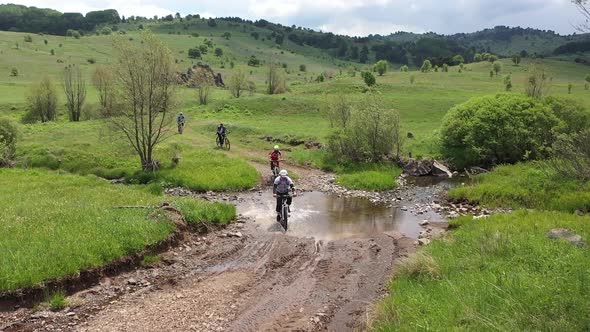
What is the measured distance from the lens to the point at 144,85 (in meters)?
31.6

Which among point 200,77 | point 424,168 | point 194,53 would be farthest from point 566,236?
point 194,53

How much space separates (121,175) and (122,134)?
3041 mm

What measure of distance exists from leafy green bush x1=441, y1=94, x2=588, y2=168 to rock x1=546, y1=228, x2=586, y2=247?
2250 centimetres

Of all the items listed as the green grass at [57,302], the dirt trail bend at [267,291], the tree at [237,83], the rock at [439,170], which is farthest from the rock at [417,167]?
the tree at [237,83]

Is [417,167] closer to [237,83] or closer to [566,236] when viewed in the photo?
[566,236]

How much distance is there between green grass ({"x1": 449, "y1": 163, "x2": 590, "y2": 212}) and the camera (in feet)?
82.2

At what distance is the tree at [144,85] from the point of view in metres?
31.0

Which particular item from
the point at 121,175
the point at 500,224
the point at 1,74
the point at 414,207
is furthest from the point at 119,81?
the point at 1,74

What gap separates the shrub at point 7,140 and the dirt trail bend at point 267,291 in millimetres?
26491

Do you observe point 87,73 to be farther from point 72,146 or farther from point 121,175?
point 121,175

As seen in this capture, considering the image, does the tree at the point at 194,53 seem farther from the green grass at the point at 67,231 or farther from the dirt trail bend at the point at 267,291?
the dirt trail bend at the point at 267,291

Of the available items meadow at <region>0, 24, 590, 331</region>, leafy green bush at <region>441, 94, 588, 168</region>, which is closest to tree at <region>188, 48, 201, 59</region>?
meadow at <region>0, 24, 590, 331</region>

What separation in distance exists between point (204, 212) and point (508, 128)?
28.5 metres

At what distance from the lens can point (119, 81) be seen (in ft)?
104
